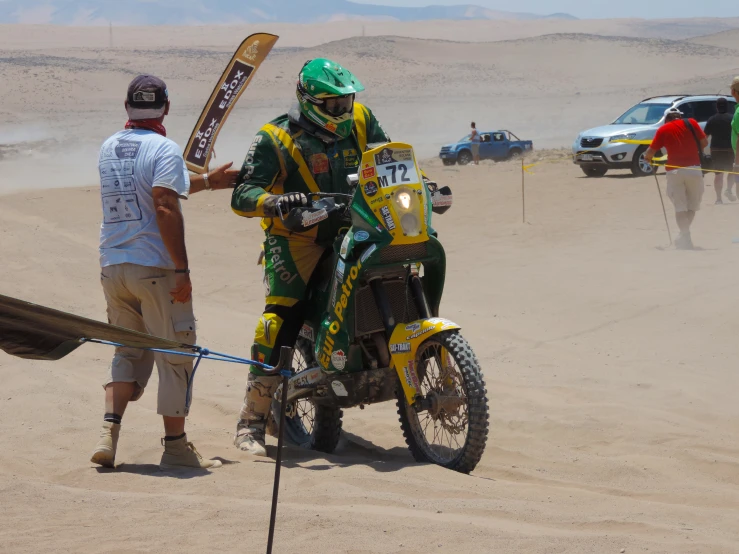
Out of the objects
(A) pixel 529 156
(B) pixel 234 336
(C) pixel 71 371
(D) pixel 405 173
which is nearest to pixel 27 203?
(B) pixel 234 336

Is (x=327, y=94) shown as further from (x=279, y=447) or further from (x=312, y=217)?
(x=279, y=447)

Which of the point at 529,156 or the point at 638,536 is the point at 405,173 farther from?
the point at 529,156

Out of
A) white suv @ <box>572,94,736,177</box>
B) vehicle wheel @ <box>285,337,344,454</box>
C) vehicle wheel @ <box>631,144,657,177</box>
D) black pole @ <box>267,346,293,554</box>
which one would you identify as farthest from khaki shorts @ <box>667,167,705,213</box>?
black pole @ <box>267,346,293,554</box>

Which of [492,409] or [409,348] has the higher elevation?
[409,348]

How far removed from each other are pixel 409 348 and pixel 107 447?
163 cm

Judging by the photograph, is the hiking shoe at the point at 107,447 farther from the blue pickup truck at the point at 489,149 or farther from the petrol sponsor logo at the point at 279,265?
the blue pickup truck at the point at 489,149

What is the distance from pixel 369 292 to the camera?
5699 mm

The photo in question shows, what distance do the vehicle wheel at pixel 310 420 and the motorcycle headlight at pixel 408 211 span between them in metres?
1.11

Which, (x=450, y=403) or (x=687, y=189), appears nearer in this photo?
(x=450, y=403)

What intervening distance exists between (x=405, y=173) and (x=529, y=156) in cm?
2432

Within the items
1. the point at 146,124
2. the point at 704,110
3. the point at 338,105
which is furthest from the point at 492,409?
the point at 704,110

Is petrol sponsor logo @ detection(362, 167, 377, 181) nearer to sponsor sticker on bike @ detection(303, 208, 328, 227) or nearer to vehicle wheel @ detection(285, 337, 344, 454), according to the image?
sponsor sticker on bike @ detection(303, 208, 328, 227)

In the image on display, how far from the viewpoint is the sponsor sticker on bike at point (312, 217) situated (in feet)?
17.9

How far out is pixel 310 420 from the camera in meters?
6.75
